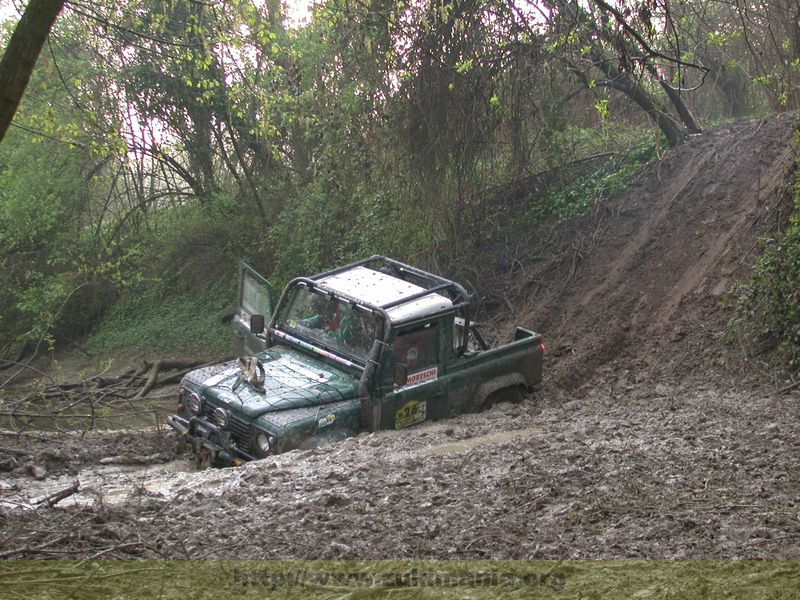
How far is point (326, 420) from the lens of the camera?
7.80 m

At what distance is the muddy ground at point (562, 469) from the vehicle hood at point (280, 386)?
24.0 inches

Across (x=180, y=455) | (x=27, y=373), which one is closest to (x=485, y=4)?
(x=180, y=455)

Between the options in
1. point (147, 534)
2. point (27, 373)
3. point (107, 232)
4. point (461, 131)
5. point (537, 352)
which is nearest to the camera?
point (147, 534)

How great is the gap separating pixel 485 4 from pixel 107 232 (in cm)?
1103

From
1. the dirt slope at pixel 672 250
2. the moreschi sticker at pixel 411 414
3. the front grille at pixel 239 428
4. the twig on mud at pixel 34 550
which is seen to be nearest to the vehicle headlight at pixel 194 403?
the front grille at pixel 239 428

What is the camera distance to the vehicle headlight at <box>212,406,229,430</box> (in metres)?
7.74

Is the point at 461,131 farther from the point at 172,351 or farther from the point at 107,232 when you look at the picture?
the point at 107,232

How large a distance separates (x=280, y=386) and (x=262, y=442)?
678mm

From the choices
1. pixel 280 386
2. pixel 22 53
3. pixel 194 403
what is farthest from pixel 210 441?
pixel 22 53

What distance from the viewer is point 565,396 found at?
10.3 metres

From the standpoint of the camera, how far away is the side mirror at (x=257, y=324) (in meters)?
9.08

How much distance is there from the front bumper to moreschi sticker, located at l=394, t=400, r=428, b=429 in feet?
5.02

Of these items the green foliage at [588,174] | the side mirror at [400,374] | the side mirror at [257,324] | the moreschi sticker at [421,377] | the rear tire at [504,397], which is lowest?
the rear tire at [504,397]

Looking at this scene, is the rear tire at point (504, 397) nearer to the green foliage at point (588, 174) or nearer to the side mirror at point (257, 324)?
the side mirror at point (257, 324)
